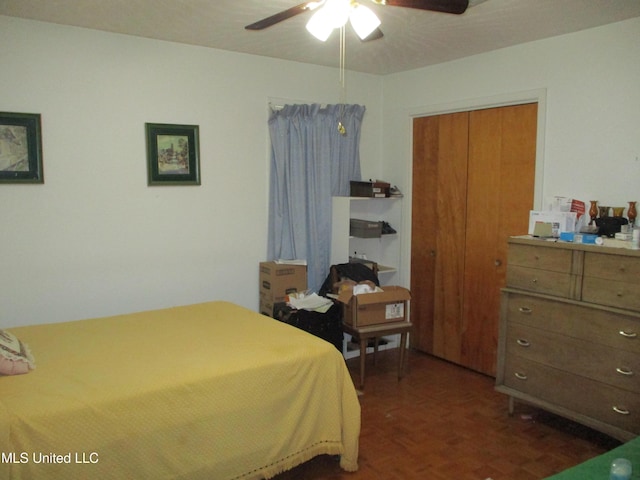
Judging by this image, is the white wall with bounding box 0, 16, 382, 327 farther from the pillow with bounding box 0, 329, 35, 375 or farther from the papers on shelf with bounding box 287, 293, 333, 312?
the pillow with bounding box 0, 329, 35, 375

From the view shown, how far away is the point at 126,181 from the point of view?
3598 mm

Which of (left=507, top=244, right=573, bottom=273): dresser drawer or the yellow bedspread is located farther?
(left=507, top=244, right=573, bottom=273): dresser drawer

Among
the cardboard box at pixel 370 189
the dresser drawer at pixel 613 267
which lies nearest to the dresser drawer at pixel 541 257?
the dresser drawer at pixel 613 267

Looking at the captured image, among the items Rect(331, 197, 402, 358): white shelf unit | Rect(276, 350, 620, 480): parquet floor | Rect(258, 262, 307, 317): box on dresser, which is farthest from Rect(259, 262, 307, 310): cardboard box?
Rect(276, 350, 620, 480): parquet floor

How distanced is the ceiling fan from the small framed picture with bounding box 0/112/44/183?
179 cm

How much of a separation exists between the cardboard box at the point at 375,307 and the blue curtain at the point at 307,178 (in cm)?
65

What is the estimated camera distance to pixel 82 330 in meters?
2.92

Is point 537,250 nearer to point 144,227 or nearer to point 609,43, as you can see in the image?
point 609,43

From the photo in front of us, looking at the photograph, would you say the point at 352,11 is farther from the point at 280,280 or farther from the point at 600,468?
the point at 280,280

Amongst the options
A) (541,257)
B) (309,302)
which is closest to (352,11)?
(541,257)

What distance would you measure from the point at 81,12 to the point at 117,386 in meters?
2.20

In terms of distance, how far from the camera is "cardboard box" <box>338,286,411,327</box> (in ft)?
12.4

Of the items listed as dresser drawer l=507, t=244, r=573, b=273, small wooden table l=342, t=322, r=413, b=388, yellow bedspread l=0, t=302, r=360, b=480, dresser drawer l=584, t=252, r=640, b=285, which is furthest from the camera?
small wooden table l=342, t=322, r=413, b=388

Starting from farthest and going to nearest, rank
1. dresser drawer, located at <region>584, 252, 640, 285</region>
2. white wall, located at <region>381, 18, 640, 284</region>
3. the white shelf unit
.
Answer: the white shelf unit, white wall, located at <region>381, 18, 640, 284</region>, dresser drawer, located at <region>584, 252, 640, 285</region>
